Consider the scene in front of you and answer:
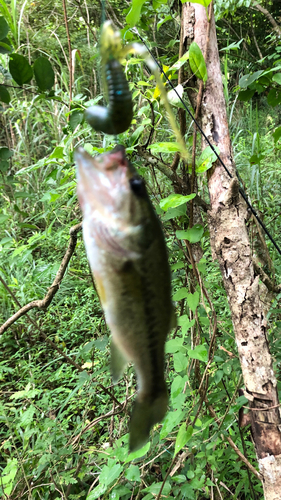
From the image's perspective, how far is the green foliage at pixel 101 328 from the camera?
82 cm

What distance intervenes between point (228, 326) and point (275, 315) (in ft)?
1.17

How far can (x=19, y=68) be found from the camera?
2.22 feet

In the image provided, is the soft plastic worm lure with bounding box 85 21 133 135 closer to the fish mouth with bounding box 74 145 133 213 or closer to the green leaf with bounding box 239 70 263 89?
the fish mouth with bounding box 74 145 133 213

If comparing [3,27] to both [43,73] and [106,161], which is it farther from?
[106,161]

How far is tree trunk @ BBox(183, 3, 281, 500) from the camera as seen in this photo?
929mm

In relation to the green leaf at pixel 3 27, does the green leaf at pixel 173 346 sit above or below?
below

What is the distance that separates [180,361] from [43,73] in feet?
2.31

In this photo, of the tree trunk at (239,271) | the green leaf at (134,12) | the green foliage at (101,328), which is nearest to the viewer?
the green leaf at (134,12)

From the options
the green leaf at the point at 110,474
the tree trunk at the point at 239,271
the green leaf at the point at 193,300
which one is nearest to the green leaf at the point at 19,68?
the tree trunk at the point at 239,271

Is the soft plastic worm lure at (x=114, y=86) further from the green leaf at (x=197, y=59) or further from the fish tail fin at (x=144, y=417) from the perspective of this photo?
the green leaf at (x=197, y=59)

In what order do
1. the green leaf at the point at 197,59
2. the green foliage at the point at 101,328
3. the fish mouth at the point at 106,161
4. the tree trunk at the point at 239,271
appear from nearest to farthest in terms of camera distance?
1. the fish mouth at the point at 106,161
2. the green leaf at the point at 197,59
3. the green foliage at the point at 101,328
4. the tree trunk at the point at 239,271

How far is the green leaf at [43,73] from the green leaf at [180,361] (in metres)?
0.68

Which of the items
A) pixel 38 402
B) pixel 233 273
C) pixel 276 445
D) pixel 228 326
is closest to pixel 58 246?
pixel 38 402

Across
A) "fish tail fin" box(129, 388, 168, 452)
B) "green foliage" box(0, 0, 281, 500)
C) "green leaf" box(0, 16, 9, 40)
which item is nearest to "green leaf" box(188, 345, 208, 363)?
"green foliage" box(0, 0, 281, 500)
